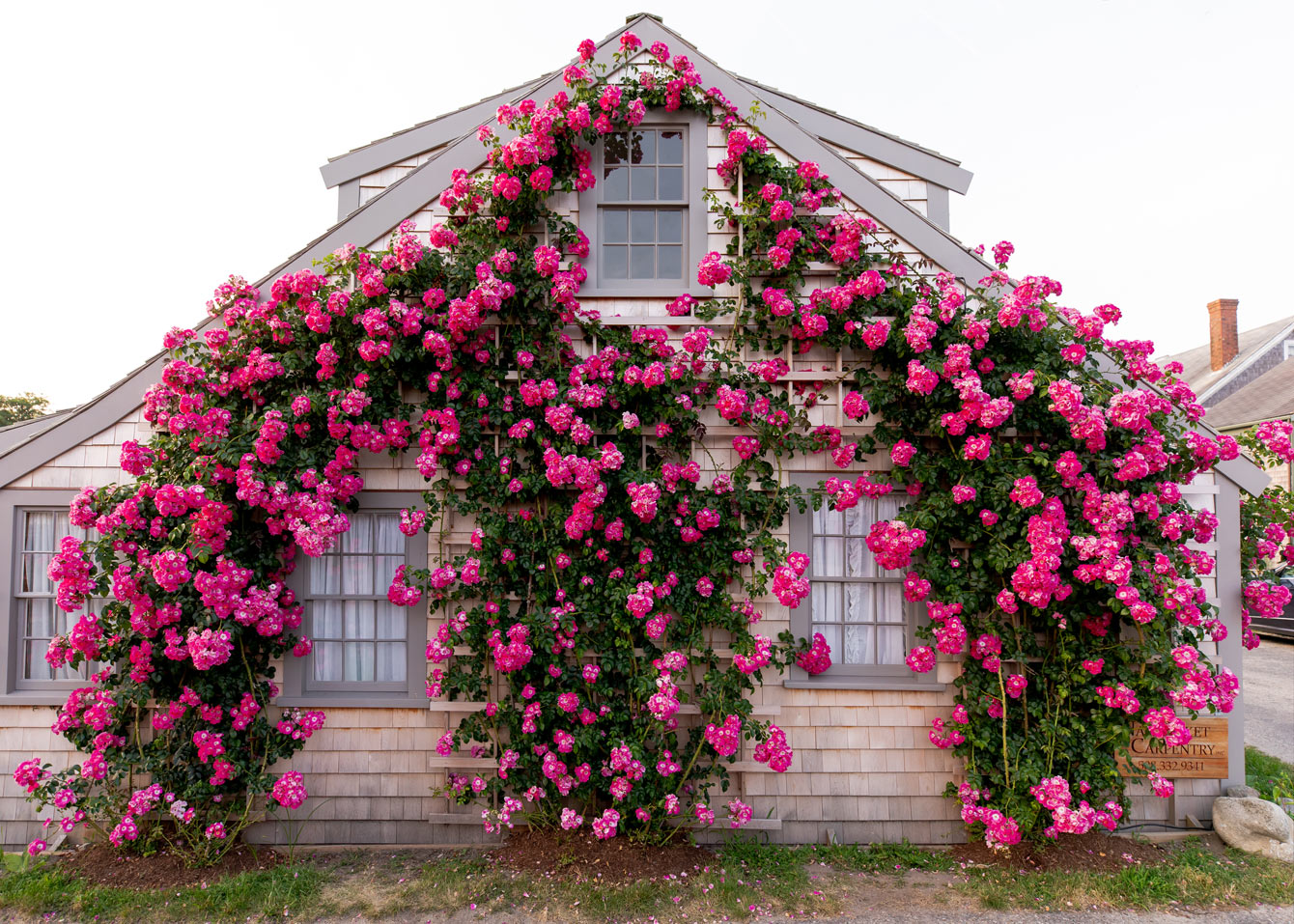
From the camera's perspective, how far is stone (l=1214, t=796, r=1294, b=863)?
4.38 metres

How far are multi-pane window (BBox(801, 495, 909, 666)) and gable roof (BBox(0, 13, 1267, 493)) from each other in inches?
83.6

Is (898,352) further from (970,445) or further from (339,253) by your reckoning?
(339,253)

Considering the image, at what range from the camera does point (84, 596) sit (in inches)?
171

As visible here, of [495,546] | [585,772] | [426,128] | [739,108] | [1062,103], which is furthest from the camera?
[1062,103]

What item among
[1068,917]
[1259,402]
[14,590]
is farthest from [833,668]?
[1259,402]

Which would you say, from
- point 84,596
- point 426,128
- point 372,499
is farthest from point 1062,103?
point 84,596

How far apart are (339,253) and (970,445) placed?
480 cm

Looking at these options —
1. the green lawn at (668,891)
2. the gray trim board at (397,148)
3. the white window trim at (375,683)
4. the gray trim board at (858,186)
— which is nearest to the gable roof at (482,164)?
the gray trim board at (858,186)

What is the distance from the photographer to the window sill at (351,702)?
4.66 meters

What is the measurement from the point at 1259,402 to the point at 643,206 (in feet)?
71.4

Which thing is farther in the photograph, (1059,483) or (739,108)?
(739,108)

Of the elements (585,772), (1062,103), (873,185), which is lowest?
A: (585,772)

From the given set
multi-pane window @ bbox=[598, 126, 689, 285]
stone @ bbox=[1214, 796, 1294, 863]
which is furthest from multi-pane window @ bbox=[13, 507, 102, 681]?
stone @ bbox=[1214, 796, 1294, 863]

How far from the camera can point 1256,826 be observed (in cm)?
444
